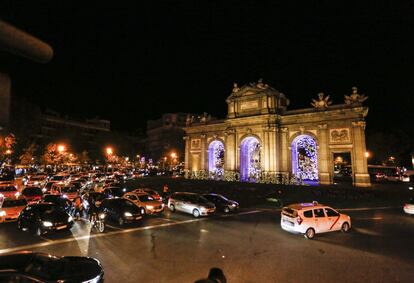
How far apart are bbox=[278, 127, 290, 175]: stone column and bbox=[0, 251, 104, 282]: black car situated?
30.5 metres

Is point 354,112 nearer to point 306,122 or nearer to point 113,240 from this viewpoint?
point 306,122

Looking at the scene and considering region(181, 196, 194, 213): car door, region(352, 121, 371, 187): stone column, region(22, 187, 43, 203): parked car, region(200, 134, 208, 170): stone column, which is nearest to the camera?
region(181, 196, 194, 213): car door

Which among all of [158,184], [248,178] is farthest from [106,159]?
[248,178]

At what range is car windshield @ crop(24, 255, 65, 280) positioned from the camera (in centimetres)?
603

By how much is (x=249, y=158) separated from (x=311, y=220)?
26891 mm

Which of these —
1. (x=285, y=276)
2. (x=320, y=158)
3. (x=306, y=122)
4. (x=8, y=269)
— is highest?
(x=306, y=122)

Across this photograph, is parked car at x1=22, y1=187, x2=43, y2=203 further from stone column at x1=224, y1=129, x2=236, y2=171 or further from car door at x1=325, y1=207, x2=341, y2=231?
stone column at x1=224, y1=129, x2=236, y2=171

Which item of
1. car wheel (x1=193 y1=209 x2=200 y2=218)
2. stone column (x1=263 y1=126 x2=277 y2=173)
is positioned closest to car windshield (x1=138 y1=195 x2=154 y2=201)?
car wheel (x1=193 y1=209 x2=200 y2=218)

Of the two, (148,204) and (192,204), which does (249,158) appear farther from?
(148,204)

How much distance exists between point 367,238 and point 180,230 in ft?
31.5

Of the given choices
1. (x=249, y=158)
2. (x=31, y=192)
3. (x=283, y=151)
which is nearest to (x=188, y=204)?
(x=31, y=192)

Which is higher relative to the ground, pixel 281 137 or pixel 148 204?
pixel 281 137

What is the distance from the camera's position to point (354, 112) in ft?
98.5

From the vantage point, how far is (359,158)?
29297 mm
